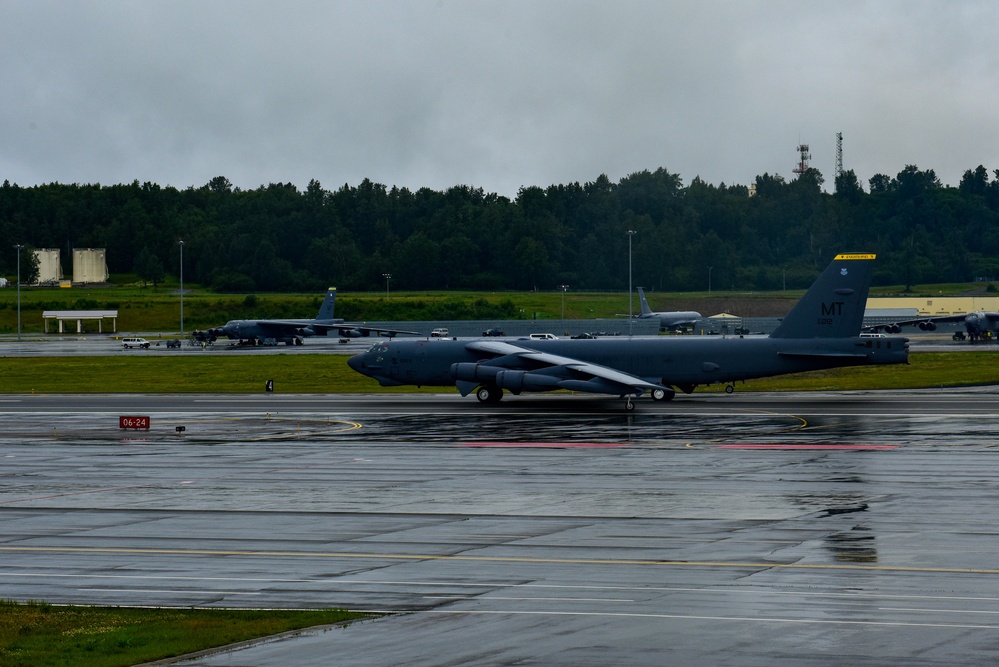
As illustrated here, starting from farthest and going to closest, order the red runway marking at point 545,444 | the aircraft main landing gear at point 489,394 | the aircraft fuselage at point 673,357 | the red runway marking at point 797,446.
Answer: the aircraft main landing gear at point 489,394 → the aircraft fuselage at point 673,357 → the red runway marking at point 545,444 → the red runway marking at point 797,446

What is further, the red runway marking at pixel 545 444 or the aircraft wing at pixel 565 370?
the aircraft wing at pixel 565 370

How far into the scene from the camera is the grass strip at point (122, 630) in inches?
620

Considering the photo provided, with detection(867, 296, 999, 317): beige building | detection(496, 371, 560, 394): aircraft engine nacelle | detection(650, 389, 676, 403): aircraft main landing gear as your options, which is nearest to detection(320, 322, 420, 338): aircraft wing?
detection(496, 371, 560, 394): aircraft engine nacelle

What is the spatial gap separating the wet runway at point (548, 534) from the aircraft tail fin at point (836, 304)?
28.4 feet

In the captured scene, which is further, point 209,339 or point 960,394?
point 209,339

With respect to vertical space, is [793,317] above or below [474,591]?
above

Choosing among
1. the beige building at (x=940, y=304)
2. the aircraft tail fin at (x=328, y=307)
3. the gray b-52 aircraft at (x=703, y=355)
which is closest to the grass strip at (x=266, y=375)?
the gray b-52 aircraft at (x=703, y=355)

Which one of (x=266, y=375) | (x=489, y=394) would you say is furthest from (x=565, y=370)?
(x=266, y=375)

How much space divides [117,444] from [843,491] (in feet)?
93.9

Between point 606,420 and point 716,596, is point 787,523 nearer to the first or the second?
point 716,596

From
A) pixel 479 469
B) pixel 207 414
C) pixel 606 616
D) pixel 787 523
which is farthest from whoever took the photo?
pixel 207 414

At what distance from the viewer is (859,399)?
5781 cm

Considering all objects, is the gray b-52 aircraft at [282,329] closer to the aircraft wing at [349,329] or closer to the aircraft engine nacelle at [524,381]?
the aircraft wing at [349,329]

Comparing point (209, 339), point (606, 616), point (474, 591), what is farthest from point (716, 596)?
point (209, 339)
